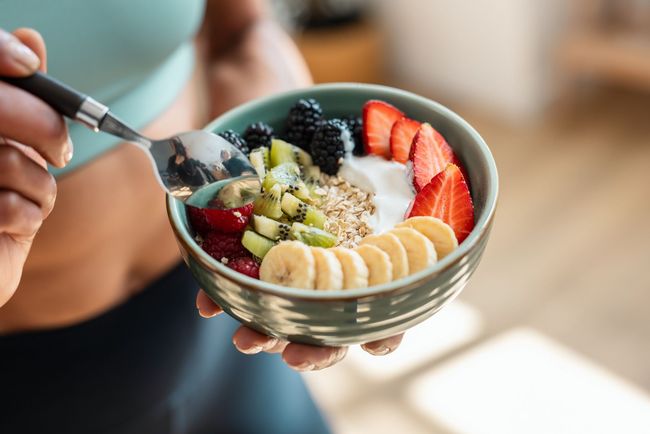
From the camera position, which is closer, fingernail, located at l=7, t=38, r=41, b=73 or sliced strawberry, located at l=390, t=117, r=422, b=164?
fingernail, located at l=7, t=38, r=41, b=73

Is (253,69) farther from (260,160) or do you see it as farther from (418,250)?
(418,250)

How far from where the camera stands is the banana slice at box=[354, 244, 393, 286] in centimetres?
62

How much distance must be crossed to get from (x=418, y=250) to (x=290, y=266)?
0.38 feet

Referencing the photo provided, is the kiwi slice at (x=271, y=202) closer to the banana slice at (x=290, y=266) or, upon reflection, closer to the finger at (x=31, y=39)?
the banana slice at (x=290, y=266)

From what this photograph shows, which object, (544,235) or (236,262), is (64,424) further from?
(544,235)

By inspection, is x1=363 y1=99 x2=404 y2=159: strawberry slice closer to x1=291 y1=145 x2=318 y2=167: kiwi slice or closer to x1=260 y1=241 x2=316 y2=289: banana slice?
x1=291 y1=145 x2=318 y2=167: kiwi slice

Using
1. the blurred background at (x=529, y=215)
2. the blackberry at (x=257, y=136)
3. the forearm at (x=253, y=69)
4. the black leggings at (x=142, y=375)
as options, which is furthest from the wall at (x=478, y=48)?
the blackberry at (x=257, y=136)

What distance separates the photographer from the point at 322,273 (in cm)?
63

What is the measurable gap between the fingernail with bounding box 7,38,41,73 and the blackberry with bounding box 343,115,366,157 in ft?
1.13

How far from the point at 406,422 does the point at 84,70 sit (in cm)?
119

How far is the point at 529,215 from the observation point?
83.2 inches

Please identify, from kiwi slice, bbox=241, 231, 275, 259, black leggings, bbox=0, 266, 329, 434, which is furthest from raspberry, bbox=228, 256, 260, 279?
black leggings, bbox=0, 266, 329, 434

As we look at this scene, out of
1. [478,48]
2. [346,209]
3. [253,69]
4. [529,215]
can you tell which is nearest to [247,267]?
[346,209]

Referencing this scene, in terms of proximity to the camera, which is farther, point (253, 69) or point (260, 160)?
point (253, 69)
